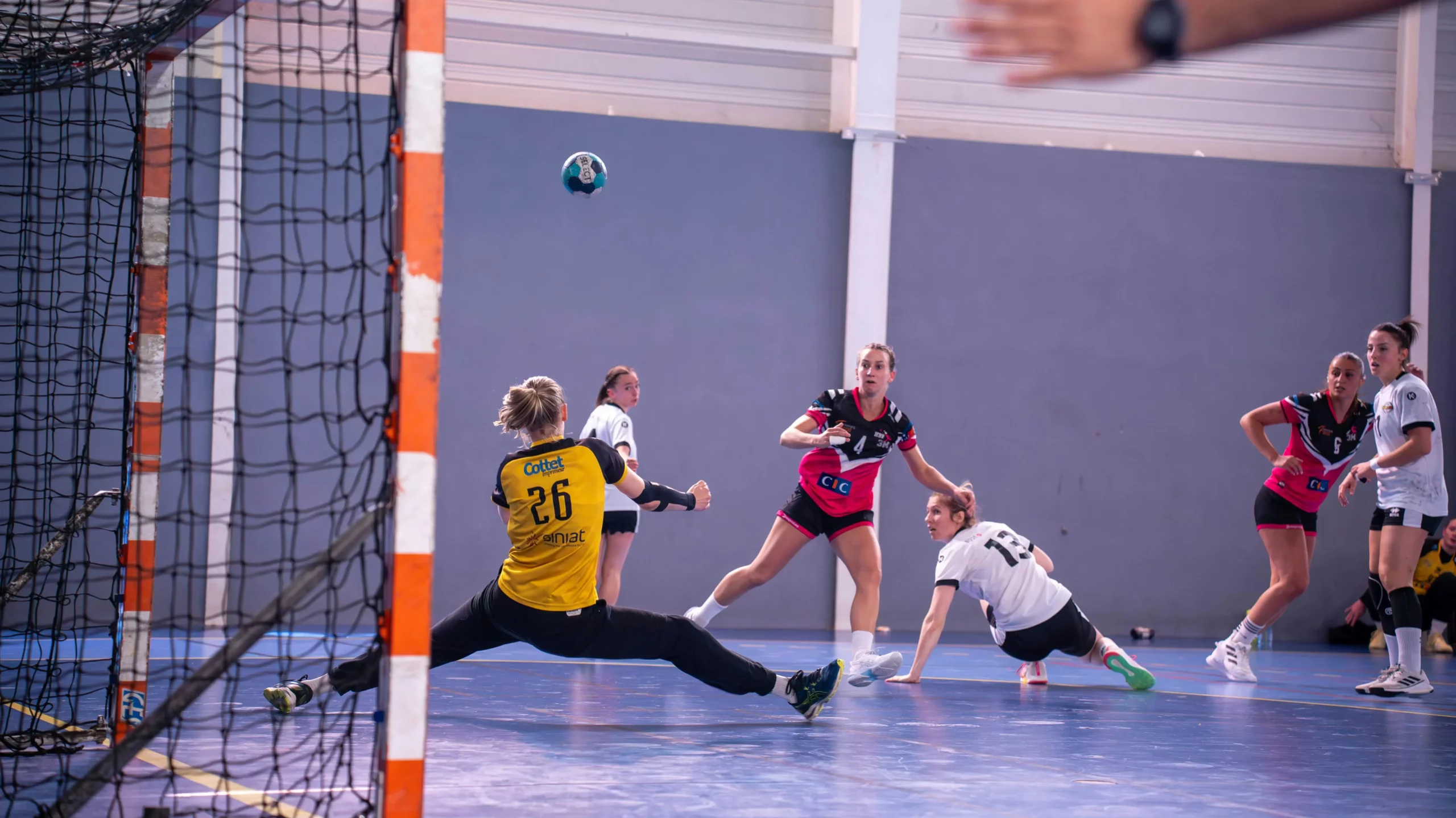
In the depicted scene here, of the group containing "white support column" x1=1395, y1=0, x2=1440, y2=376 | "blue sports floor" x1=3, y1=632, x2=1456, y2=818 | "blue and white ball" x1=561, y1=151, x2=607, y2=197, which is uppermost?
"white support column" x1=1395, y1=0, x2=1440, y2=376

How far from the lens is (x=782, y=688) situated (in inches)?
223

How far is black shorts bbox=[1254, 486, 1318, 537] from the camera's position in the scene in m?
8.30

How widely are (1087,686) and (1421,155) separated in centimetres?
850

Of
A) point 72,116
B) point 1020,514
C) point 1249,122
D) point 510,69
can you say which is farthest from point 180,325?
point 1249,122

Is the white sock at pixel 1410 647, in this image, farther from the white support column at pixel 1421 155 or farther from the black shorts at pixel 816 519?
the white support column at pixel 1421 155

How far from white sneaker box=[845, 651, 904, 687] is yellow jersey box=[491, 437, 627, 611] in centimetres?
214

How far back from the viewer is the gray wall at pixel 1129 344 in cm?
1262

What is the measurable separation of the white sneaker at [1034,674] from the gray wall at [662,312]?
4.50 meters

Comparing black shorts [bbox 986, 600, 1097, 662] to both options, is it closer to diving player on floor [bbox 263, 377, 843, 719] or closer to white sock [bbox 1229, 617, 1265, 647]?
white sock [bbox 1229, 617, 1265, 647]

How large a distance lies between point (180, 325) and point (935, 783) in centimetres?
884

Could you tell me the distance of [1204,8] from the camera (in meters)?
1.76

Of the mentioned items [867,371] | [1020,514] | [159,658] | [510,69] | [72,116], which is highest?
→ [510,69]

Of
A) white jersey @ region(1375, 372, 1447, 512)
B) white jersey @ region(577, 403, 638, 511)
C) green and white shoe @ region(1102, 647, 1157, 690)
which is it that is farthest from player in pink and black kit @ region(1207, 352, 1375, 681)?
white jersey @ region(577, 403, 638, 511)

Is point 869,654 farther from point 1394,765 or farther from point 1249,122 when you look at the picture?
point 1249,122
